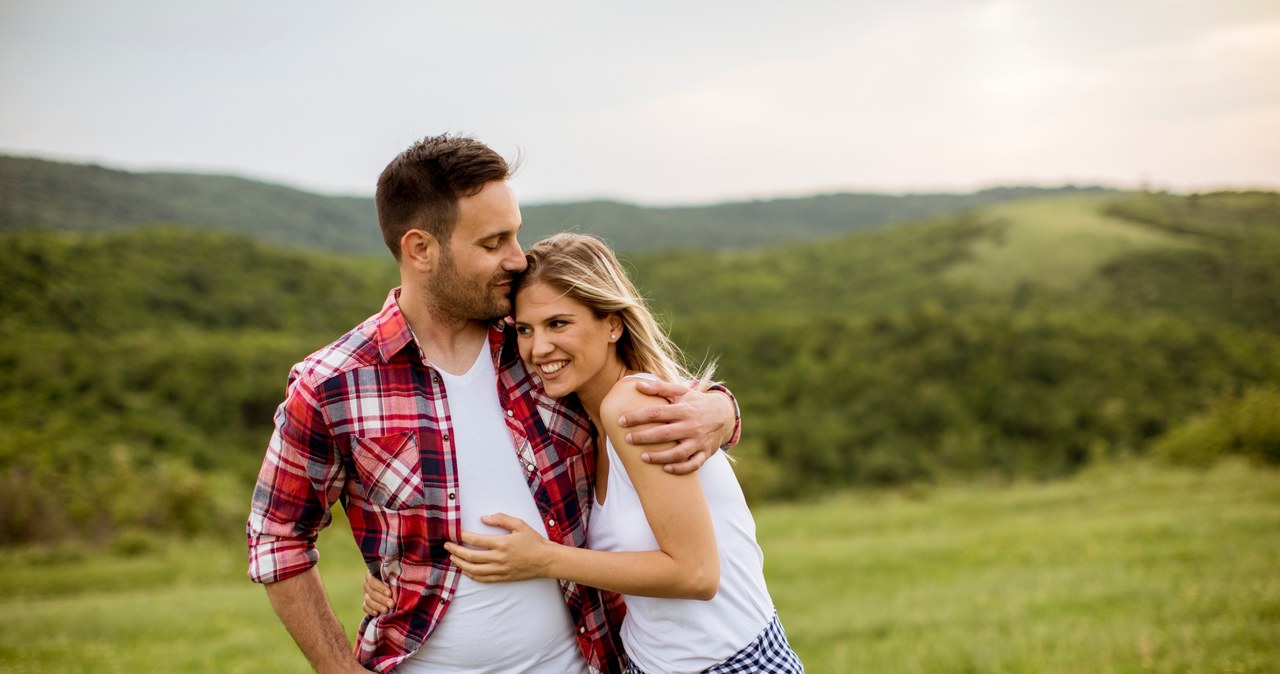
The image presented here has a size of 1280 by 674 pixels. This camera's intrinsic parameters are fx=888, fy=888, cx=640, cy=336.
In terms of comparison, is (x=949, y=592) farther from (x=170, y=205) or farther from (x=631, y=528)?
(x=170, y=205)

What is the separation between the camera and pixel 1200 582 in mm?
7422

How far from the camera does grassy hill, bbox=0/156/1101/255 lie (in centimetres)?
2270

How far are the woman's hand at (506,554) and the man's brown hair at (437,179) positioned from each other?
2.81 feet

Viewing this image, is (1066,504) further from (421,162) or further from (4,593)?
(4,593)

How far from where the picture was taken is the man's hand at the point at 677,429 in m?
2.37

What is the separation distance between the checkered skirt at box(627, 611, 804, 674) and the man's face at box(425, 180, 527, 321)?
1.21 metres

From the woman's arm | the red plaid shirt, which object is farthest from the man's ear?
the woman's arm

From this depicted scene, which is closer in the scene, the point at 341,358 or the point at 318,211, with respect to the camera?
the point at 341,358

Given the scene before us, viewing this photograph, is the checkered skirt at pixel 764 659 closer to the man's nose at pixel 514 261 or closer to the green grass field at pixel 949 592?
the man's nose at pixel 514 261

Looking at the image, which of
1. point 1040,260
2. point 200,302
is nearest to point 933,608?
point 200,302

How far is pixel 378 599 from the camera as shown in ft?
8.61

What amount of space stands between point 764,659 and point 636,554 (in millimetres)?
497

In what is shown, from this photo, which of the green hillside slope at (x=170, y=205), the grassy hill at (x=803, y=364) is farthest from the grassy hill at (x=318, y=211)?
the grassy hill at (x=803, y=364)

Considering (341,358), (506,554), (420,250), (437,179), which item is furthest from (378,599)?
(437,179)
